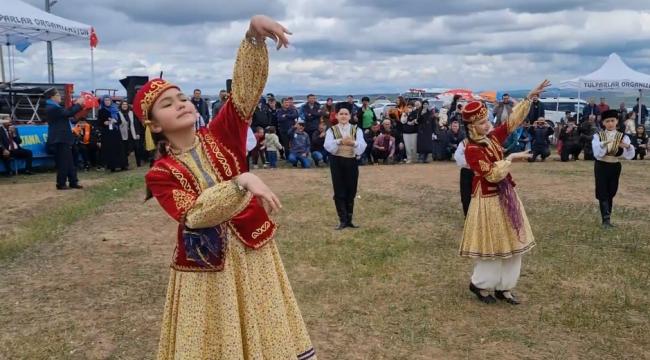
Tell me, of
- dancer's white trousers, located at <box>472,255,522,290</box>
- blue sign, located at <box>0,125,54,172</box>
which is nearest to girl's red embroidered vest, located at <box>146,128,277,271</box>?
dancer's white trousers, located at <box>472,255,522,290</box>

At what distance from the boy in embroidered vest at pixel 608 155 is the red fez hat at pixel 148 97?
717cm

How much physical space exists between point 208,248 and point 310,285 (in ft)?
12.7

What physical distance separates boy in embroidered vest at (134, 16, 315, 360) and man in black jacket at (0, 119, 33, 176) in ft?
42.0

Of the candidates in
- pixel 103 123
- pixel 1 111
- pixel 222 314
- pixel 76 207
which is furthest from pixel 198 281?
pixel 1 111

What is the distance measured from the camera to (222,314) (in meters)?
2.68

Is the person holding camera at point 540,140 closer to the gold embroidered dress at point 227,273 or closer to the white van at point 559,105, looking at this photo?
the white van at point 559,105

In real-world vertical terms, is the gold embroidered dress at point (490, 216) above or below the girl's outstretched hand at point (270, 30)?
below

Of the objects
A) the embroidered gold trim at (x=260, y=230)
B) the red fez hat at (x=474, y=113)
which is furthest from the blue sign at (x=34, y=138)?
the embroidered gold trim at (x=260, y=230)

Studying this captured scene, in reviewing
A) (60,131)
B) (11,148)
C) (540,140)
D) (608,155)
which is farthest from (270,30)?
(540,140)

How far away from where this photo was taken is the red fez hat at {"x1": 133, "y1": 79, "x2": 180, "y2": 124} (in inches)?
108

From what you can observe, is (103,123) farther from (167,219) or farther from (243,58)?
(243,58)

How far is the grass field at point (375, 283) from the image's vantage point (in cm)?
492

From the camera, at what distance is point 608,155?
8.57 meters

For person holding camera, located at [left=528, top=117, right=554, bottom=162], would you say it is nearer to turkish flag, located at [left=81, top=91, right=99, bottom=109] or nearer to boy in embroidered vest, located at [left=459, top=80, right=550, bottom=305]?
turkish flag, located at [left=81, top=91, right=99, bottom=109]
